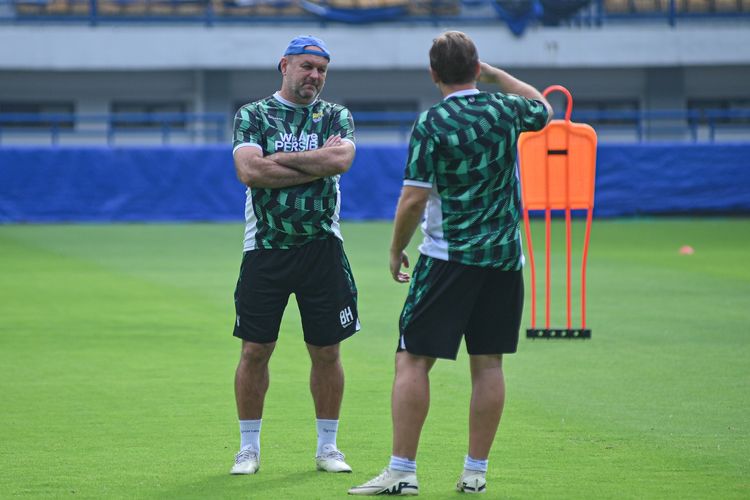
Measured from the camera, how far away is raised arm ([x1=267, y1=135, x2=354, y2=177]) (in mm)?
6105

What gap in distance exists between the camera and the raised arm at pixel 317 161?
20.0ft

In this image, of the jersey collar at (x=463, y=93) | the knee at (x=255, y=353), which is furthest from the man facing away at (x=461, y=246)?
the knee at (x=255, y=353)

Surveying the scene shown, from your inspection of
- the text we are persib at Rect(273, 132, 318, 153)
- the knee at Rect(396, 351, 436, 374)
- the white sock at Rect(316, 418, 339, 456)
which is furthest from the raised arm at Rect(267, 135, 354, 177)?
the white sock at Rect(316, 418, 339, 456)

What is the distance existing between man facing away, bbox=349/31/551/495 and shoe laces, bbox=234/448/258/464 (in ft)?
2.40


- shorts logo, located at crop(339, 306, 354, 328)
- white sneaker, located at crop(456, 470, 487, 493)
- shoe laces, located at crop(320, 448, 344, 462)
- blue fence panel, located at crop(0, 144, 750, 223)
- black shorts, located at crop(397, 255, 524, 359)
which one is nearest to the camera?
black shorts, located at crop(397, 255, 524, 359)

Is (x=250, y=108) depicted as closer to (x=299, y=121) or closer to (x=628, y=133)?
(x=299, y=121)

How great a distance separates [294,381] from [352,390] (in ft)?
1.97

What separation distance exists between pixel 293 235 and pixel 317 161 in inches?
15.9

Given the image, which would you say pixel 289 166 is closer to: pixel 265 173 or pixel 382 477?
pixel 265 173

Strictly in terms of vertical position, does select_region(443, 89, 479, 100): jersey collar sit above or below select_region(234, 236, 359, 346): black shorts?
above

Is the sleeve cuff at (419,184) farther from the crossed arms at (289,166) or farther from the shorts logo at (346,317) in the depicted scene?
the shorts logo at (346,317)

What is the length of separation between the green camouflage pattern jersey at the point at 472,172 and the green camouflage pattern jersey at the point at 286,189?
783 mm

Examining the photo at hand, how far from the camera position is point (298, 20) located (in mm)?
35625

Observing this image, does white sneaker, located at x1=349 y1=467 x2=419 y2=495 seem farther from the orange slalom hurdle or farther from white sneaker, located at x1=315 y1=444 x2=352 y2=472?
the orange slalom hurdle
